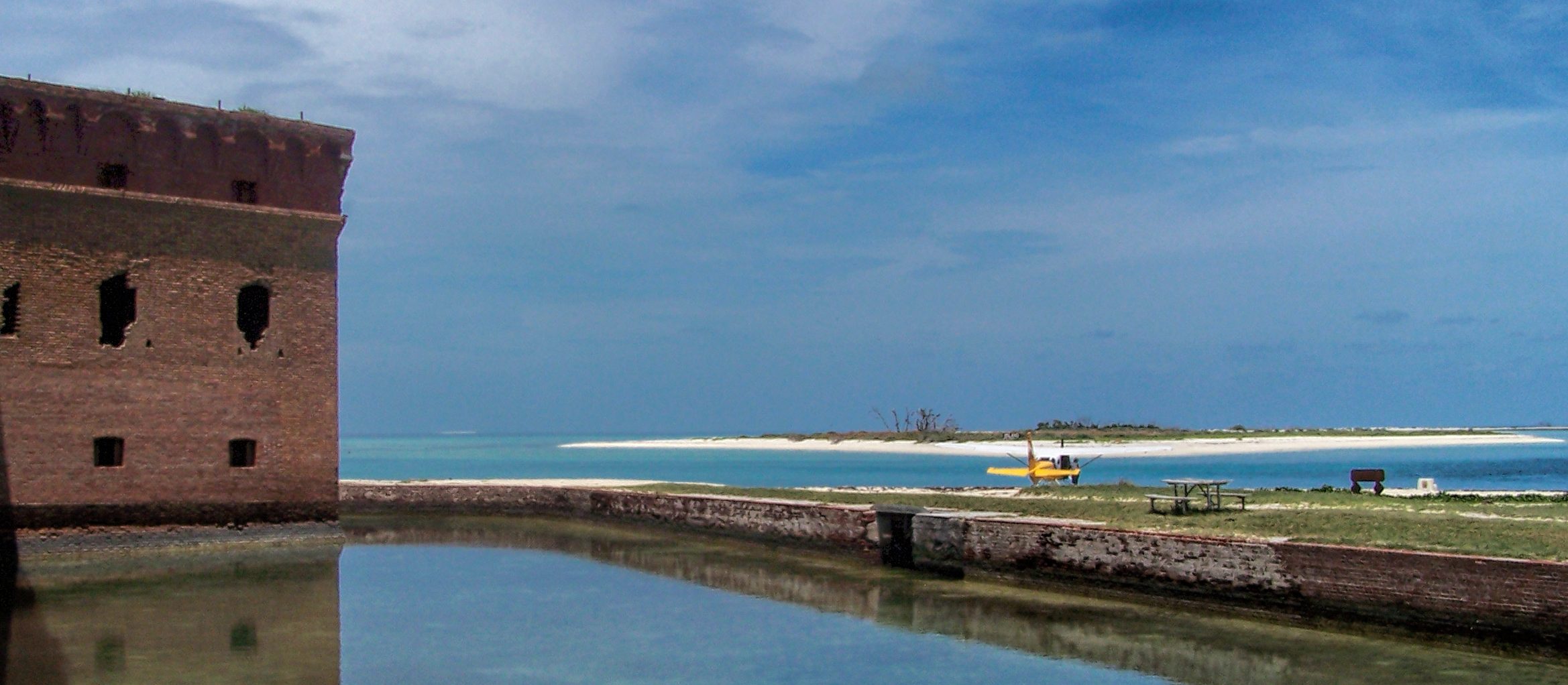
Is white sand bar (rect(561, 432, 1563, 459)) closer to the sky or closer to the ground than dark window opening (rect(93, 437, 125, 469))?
closer to the ground

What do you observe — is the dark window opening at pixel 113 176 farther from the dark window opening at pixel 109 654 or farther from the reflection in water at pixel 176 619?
the dark window opening at pixel 109 654

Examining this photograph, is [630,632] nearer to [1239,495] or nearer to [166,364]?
[166,364]

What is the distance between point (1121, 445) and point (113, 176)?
63355 millimetres

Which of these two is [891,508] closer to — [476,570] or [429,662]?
[476,570]

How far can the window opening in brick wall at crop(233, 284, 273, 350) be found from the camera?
69.5 ft

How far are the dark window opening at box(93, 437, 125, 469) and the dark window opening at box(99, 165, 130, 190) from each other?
4289mm

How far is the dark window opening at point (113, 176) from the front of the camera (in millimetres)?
19594

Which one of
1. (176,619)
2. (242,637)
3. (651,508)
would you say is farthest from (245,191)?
(242,637)

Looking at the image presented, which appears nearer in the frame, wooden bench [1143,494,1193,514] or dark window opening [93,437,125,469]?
wooden bench [1143,494,1193,514]

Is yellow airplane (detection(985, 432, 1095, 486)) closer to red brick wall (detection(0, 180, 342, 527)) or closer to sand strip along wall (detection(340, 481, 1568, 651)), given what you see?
sand strip along wall (detection(340, 481, 1568, 651))

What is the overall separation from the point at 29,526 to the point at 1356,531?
19352mm

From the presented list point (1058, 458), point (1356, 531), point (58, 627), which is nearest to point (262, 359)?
Answer: point (58, 627)

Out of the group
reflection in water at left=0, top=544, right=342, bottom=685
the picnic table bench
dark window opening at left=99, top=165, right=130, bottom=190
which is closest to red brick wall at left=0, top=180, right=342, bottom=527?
dark window opening at left=99, top=165, right=130, bottom=190

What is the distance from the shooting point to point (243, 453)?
20.6m
